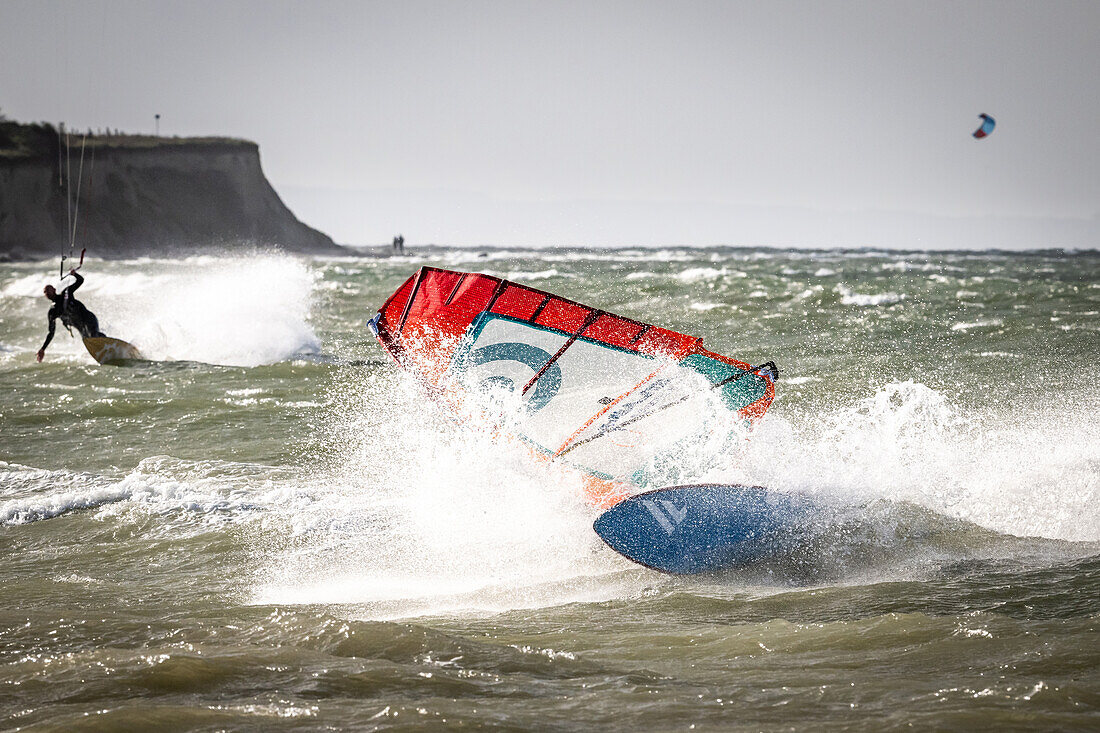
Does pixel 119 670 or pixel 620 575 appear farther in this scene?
pixel 620 575

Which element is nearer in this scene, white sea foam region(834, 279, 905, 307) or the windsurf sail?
the windsurf sail

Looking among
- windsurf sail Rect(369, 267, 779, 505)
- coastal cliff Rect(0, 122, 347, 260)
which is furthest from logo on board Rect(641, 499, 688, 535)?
coastal cliff Rect(0, 122, 347, 260)

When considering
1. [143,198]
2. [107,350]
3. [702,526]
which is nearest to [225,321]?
[107,350]

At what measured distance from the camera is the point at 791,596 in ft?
16.9

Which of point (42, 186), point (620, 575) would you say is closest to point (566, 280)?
point (620, 575)

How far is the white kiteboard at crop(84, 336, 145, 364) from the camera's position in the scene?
15.2m

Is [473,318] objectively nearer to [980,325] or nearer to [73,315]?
[73,315]

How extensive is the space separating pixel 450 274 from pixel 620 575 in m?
3.21

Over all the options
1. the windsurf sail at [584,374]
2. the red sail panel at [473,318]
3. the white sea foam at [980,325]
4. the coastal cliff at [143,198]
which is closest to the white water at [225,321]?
the red sail panel at [473,318]

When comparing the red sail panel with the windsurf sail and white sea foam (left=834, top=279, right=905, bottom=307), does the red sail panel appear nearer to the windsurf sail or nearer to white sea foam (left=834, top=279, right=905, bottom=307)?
the windsurf sail

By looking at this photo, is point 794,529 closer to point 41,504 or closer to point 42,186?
point 41,504

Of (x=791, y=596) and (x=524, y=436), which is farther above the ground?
(x=524, y=436)

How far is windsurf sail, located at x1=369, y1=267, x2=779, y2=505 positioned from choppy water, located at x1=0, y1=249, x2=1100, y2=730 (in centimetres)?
38

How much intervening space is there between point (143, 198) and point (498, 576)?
9295 cm
